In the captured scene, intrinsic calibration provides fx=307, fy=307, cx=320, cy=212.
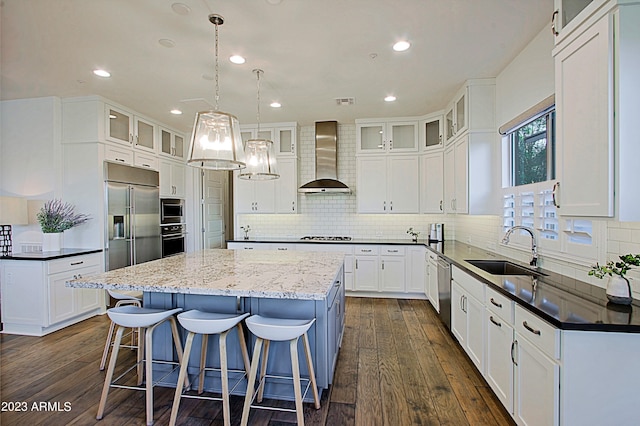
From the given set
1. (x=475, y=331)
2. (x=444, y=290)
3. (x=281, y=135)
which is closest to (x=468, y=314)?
(x=475, y=331)

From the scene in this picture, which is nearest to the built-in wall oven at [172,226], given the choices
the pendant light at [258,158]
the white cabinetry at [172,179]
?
the white cabinetry at [172,179]

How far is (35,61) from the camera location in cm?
307

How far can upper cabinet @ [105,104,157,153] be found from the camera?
4243 millimetres

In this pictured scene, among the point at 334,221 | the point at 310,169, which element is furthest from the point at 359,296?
the point at 310,169

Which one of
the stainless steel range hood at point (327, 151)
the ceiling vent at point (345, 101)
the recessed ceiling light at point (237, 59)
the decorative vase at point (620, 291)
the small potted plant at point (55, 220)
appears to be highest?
the ceiling vent at point (345, 101)

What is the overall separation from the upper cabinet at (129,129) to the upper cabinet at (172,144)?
21 cm

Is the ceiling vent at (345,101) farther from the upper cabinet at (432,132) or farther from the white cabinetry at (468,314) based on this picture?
the white cabinetry at (468,314)

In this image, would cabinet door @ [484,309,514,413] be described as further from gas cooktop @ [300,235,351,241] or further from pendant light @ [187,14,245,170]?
gas cooktop @ [300,235,351,241]

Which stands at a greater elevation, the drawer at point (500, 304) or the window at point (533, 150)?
the window at point (533, 150)

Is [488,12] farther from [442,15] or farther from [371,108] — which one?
[371,108]

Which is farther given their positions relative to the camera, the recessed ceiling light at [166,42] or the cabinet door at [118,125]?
the cabinet door at [118,125]

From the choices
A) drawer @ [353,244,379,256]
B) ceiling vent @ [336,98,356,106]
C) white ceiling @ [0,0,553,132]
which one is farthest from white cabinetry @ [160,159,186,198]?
drawer @ [353,244,379,256]

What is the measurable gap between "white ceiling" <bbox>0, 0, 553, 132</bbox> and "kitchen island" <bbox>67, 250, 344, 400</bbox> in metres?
2.01

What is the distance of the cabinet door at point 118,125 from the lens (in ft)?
13.8
